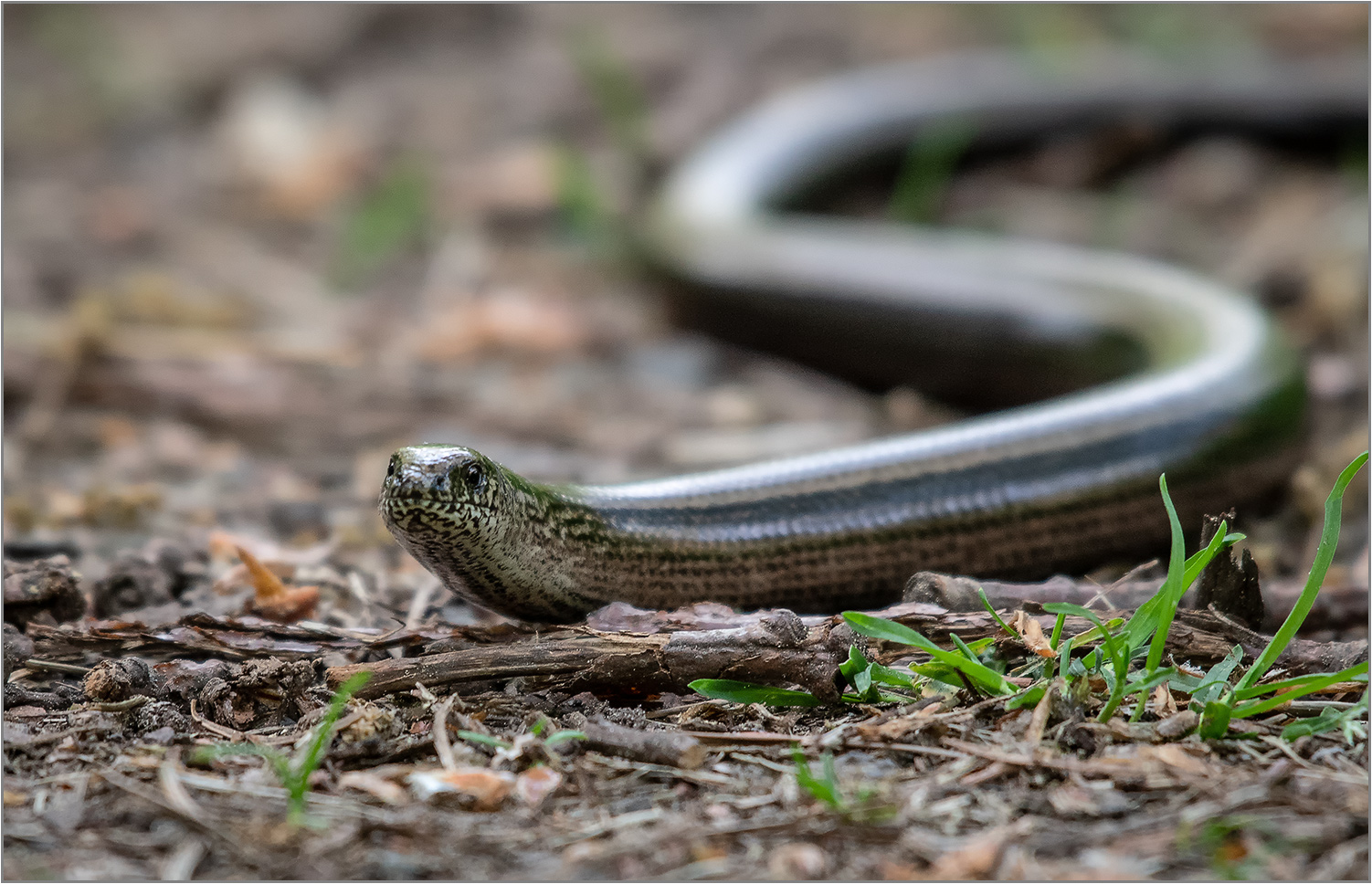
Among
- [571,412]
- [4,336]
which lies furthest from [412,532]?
[4,336]

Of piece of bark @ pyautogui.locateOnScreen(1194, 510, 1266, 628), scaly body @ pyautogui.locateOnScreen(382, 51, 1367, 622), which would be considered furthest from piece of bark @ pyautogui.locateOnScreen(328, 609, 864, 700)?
piece of bark @ pyautogui.locateOnScreen(1194, 510, 1266, 628)

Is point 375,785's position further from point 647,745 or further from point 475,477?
point 475,477

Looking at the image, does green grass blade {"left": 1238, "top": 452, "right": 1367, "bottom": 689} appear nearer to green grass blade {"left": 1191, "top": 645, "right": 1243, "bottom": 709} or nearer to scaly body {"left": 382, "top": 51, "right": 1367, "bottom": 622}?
green grass blade {"left": 1191, "top": 645, "right": 1243, "bottom": 709}

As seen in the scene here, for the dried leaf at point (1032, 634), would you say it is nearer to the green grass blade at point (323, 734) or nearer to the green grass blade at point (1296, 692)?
the green grass blade at point (1296, 692)

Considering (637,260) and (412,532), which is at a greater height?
(637,260)

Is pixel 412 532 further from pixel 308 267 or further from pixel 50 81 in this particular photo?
pixel 50 81

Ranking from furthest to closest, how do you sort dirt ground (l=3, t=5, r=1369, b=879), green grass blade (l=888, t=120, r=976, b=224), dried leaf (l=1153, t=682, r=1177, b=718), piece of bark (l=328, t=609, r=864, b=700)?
green grass blade (l=888, t=120, r=976, b=224) → piece of bark (l=328, t=609, r=864, b=700) → dried leaf (l=1153, t=682, r=1177, b=718) → dirt ground (l=3, t=5, r=1369, b=879)
